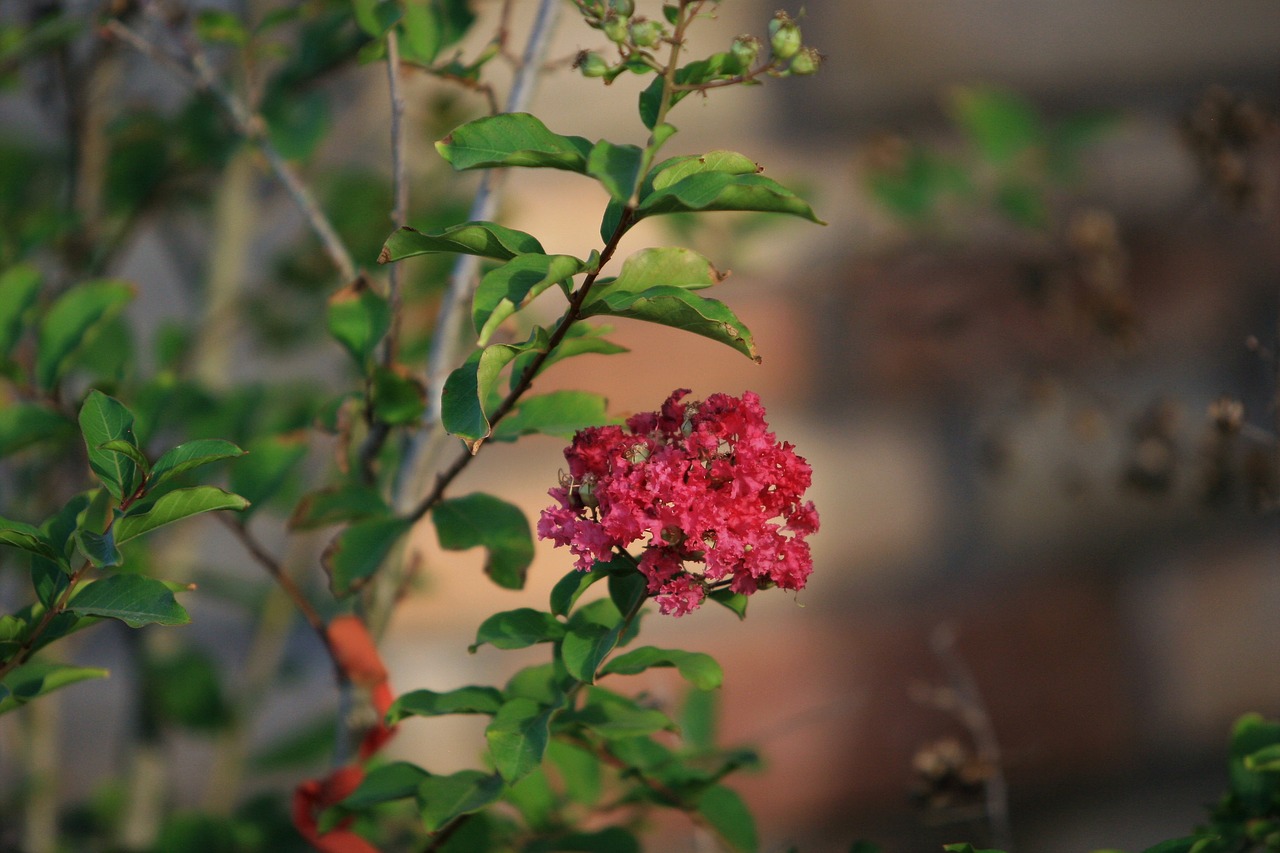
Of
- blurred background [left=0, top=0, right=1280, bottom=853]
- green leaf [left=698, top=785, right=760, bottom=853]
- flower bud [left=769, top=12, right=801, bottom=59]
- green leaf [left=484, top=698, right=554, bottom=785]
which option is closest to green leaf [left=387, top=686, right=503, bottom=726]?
green leaf [left=484, top=698, right=554, bottom=785]

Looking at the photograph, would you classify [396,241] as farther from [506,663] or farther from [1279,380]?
[506,663]

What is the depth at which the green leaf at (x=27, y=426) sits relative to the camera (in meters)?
0.47

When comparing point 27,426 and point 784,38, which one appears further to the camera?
point 27,426

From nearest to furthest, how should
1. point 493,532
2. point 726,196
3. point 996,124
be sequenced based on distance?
point 726,196
point 493,532
point 996,124

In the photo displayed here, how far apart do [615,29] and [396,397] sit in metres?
0.16

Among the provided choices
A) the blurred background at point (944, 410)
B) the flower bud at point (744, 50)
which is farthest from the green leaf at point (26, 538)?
the blurred background at point (944, 410)

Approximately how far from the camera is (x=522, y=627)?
14.3 inches

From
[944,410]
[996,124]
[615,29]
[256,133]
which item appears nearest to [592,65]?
[615,29]

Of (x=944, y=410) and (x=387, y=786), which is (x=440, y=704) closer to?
(x=387, y=786)

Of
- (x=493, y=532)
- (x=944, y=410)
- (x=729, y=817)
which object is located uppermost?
(x=944, y=410)

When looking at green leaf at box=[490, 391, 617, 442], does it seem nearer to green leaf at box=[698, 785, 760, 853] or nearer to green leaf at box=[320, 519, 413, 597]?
green leaf at box=[320, 519, 413, 597]

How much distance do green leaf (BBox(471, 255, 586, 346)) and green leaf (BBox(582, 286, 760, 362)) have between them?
0.6 inches

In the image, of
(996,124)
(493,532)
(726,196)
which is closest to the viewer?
(726,196)

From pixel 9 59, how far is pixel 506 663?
499 mm
